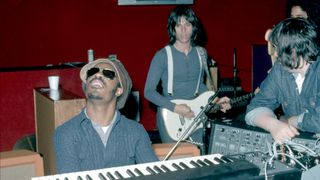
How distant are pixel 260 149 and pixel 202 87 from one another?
251 cm

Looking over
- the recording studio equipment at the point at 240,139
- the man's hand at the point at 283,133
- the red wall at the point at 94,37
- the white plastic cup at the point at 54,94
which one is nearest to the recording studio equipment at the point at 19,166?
the white plastic cup at the point at 54,94

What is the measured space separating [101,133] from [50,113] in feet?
4.94

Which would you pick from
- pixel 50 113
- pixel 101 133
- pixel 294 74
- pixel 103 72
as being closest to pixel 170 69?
pixel 50 113

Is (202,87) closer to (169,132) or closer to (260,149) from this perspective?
(169,132)

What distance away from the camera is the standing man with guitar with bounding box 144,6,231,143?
13.5ft

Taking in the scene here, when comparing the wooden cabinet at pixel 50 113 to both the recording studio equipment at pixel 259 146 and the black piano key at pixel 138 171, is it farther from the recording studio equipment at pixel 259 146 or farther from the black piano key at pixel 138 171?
the black piano key at pixel 138 171

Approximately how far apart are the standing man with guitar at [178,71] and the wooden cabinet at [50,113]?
679mm

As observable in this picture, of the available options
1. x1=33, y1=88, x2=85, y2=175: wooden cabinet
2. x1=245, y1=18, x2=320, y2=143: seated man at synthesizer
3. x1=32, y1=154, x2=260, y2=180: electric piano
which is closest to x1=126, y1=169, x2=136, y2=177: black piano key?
x1=32, y1=154, x2=260, y2=180: electric piano

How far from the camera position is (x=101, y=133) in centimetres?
264

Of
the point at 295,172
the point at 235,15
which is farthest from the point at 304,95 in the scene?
the point at 235,15

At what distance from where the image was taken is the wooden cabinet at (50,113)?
3.83 meters

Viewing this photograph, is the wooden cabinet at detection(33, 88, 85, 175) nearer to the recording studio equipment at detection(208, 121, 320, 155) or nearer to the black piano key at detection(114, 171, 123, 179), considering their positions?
the recording studio equipment at detection(208, 121, 320, 155)

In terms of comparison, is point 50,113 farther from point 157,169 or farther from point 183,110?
point 157,169

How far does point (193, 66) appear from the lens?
425cm
